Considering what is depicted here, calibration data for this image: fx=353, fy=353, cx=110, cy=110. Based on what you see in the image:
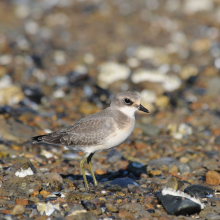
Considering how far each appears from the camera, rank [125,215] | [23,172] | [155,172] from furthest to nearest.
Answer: [155,172] < [23,172] < [125,215]

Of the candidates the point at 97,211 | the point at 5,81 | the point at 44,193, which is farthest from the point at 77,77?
the point at 97,211

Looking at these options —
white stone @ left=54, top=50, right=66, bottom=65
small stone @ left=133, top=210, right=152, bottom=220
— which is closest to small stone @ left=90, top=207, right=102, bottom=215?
small stone @ left=133, top=210, right=152, bottom=220

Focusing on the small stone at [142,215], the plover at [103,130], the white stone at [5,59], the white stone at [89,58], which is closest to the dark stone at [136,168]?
the plover at [103,130]

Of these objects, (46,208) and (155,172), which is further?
(155,172)

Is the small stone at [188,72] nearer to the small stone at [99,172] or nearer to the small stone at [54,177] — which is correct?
the small stone at [99,172]

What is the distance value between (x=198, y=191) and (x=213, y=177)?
0.77 m

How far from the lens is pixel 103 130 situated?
6469mm

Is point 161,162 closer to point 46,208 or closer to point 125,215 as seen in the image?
point 125,215

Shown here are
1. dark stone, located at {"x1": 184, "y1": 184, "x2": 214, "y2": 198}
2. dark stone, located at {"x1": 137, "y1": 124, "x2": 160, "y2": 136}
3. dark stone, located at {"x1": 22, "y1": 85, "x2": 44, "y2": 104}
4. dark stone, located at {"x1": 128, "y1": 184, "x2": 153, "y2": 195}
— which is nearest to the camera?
dark stone, located at {"x1": 184, "y1": 184, "x2": 214, "y2": 198}

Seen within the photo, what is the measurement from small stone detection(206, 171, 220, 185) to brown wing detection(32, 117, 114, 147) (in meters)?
2.11

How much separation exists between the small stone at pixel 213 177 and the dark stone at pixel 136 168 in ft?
4.42

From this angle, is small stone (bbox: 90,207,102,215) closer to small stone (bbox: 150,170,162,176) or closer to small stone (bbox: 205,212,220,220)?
small stone (bbox: 205,212,220,220)

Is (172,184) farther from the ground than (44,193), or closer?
closer

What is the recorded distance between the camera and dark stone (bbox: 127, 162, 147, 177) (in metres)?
7.37
